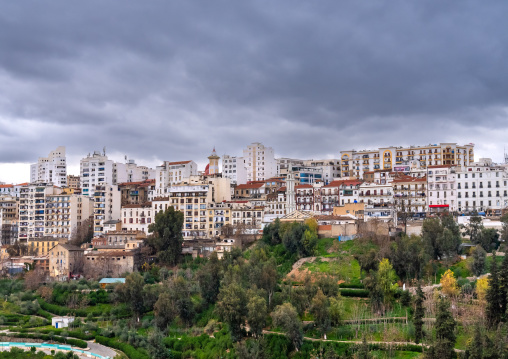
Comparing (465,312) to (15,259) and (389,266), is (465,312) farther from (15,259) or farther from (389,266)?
(15,259)

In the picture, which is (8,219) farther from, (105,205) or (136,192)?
(136,192)

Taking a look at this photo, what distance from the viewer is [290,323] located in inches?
1318

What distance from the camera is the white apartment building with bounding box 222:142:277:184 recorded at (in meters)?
77.0

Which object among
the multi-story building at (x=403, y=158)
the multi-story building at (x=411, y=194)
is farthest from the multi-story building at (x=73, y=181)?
the multi-story building at (x=411, y=194)

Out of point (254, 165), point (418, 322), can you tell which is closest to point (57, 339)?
point (418, 322)

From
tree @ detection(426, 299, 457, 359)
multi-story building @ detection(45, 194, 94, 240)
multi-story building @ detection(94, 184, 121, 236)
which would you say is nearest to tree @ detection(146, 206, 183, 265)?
multi-story building @ detection(94, 184, 121, 236)

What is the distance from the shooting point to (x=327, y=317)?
34250mm

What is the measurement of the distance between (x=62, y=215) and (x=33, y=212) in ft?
13.0

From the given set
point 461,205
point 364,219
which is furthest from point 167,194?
point 461,205

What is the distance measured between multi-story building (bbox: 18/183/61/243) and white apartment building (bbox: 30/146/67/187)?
2144cm

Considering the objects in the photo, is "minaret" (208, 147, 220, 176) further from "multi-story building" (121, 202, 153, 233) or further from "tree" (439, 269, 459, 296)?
"tree" (439, 269, 459, 296)

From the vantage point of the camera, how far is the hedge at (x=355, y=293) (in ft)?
128

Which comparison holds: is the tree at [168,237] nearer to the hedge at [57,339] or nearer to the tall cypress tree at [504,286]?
the hedge at [57,339]

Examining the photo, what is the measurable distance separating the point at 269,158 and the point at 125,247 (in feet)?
89.3
